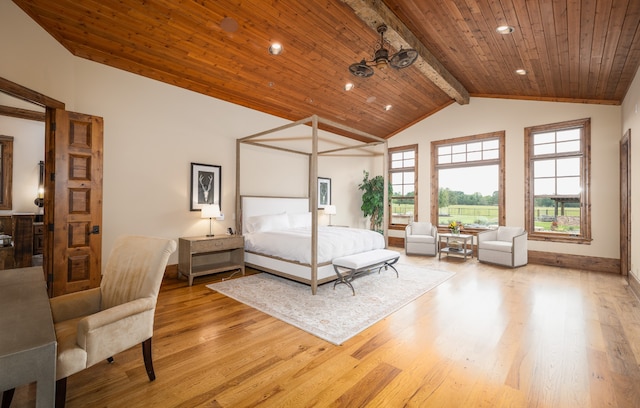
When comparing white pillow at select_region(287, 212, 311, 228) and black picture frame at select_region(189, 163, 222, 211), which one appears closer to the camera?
black picture frame at select_region(189, 163, 222, 211)

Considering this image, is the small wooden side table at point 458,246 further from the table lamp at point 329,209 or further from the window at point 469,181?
the table lamp at point 329,209

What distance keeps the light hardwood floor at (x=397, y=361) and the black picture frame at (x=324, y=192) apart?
4035 millimetres

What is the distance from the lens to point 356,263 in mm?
3840

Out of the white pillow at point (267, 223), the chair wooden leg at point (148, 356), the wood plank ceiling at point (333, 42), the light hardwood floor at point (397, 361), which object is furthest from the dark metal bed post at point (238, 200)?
the chair wooden leg at point (148, 356)

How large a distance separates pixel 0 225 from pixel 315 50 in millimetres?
5402

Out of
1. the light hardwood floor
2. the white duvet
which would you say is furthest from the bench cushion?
the light hardwood floor

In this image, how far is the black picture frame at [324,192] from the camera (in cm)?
723

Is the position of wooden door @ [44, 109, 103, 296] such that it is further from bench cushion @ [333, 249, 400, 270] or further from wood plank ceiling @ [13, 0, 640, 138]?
bench cushion @ [333, 249, 400, 270]

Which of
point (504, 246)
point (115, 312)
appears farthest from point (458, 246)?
point (115, 312)

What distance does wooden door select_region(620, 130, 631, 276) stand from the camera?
4.59m

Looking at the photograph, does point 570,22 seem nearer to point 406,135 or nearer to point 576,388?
point 576,388

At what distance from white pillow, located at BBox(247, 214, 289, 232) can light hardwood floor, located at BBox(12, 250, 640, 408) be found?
6.16ft

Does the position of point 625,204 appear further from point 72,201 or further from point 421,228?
point 72,201

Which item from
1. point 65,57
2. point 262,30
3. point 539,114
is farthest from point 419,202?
point 65,57
